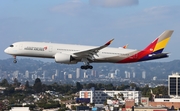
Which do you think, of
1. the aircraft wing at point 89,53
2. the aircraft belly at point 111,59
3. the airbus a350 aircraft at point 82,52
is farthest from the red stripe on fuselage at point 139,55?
the aircraft wing at point 89,53

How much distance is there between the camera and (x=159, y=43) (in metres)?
84.8

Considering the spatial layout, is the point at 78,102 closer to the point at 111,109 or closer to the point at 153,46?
the point at 111,109

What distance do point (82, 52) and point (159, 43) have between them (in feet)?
38.2

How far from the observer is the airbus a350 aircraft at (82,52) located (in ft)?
264

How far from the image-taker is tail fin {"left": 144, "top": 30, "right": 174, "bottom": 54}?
276 feet

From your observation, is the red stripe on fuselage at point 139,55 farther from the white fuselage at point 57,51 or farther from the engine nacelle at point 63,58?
the engine nacelle at point 63,58

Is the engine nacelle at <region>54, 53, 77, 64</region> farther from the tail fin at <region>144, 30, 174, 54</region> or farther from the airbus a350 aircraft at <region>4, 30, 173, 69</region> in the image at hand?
the tail fin at <region>144, 30, 174, 54</region>

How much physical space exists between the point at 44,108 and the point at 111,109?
19.2m

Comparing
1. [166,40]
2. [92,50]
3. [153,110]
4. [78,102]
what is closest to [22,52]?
[92,50]

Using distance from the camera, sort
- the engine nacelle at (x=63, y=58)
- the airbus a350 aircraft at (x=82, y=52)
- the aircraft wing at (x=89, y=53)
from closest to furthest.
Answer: the engine nacelle at (x=63, y=58) < the aircraft wing at (x=89, y=53) < the airbus a350 aircraft at (x=82, y=52)

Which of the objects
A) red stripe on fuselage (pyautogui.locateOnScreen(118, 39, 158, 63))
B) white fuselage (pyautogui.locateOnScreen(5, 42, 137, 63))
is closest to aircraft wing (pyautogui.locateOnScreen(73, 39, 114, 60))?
white fuselage (pyautogui.locateOnScreen(5, 42, 137, 63))

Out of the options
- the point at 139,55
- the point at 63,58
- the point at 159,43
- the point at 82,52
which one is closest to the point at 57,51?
the point at 63,58

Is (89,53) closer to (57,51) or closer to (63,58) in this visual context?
(63,58)

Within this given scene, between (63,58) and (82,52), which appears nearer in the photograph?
(63,58)
